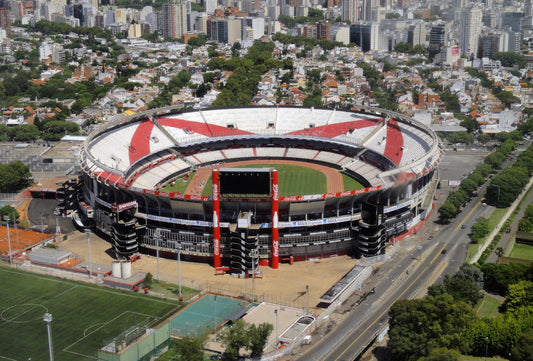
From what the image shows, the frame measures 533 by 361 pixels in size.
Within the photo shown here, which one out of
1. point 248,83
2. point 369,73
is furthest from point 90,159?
point 369,73

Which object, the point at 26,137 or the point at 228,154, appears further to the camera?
the point at 26,137

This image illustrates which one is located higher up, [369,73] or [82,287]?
[369,73]

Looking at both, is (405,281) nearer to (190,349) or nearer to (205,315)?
(205,315)

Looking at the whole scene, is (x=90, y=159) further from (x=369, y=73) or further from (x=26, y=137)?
(x=369, y=73)

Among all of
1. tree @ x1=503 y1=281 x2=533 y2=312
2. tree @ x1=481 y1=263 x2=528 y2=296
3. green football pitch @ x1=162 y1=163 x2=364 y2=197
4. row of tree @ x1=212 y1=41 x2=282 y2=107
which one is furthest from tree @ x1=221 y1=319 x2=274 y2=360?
row of tree @ x1=212 y1=41 x2=282 y2=107

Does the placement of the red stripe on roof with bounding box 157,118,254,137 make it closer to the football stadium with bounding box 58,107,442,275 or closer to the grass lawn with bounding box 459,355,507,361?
the football stadium with bounding box 58,107,442,275

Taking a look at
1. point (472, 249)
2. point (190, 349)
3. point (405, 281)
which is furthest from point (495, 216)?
point (190, 349)

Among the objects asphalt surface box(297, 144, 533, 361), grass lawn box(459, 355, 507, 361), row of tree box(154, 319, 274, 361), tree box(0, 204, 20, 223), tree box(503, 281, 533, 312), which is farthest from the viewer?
tree box(0, 204, 20, 223)
